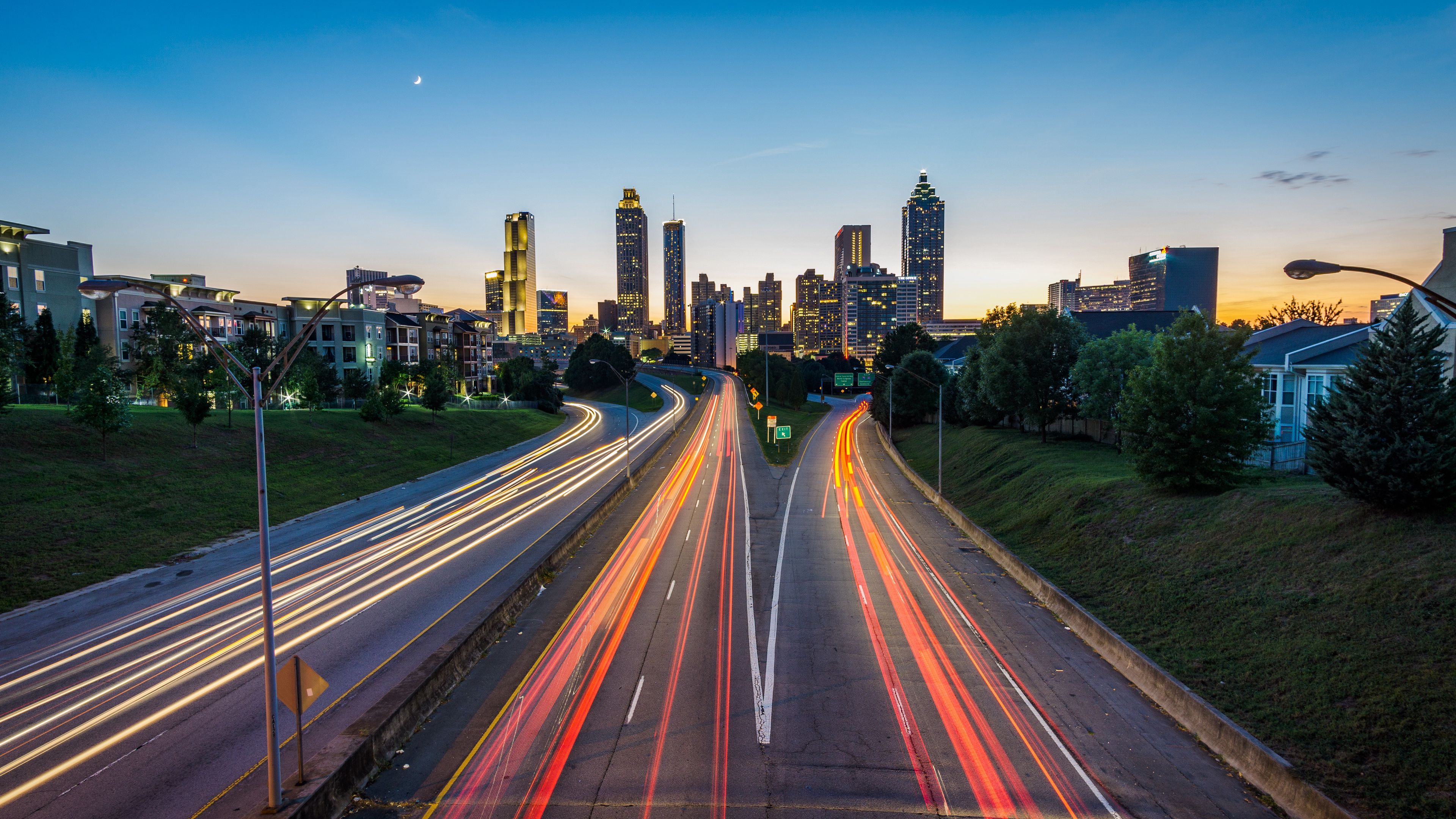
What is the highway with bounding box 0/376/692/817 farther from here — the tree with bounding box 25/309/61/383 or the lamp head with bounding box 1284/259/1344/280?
the tree with bounding box 25/309/61/383

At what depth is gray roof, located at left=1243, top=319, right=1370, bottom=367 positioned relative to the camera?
112 ft

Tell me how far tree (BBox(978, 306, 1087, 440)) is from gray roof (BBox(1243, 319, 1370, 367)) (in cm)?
1109

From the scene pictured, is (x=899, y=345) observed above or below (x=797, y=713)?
above

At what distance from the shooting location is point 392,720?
491 inches

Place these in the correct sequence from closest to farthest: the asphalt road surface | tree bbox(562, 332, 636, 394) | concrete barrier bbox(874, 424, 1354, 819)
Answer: concrete barrier bbox(874, 424, 1354, 819) → the asphalt road surface → tree bbox(562, 332, 636, 394)

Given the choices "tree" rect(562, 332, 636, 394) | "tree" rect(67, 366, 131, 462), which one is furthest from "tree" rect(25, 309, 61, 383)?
"tree" rect(562, 332, 636, 394)

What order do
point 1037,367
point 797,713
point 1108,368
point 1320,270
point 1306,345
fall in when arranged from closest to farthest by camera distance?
point 1320,270 → point 797,713 → point 1306,345 → point 1108,368 → point 1037,367

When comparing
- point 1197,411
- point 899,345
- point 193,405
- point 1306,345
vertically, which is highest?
point 899,345

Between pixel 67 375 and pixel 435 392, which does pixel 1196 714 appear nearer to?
pixel 67 375

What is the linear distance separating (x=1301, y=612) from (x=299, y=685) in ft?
71.3

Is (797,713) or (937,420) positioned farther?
(937,420)

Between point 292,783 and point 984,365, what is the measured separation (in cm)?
5203

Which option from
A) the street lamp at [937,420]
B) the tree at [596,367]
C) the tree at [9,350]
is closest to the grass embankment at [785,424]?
the street lamp at [937,420]

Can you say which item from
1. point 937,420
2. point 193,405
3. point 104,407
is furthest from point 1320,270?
point 937,420
